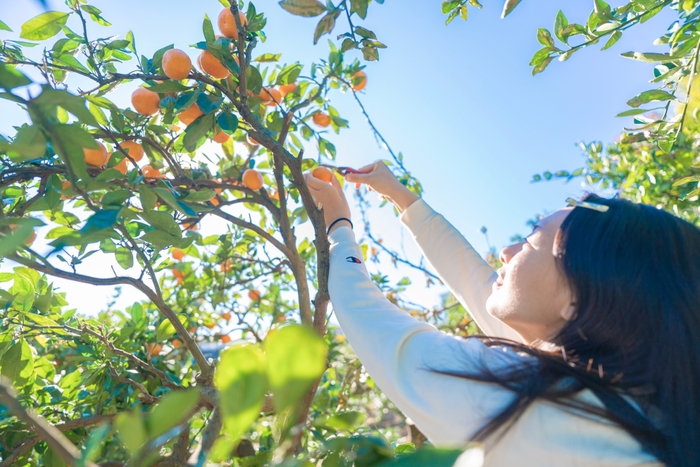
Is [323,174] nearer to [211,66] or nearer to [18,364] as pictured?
A: [211,66]

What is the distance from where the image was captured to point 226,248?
1.60 m

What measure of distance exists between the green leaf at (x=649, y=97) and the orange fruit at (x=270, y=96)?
84cm

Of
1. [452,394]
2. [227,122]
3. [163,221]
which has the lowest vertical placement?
[452,394]

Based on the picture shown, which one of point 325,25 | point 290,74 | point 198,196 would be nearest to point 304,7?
point 325,25

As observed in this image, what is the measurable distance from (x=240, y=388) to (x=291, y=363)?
1.2 inches

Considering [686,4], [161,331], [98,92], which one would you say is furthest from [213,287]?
[686,4]

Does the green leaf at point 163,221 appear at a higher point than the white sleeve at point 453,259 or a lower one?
higher

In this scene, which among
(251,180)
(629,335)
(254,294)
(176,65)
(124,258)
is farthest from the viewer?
(254,294)

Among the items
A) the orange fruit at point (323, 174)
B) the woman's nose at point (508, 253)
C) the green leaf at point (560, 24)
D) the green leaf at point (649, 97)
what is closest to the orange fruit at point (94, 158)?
the orange fruit at point (323, 174)

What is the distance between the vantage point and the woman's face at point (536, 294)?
0.85 meters

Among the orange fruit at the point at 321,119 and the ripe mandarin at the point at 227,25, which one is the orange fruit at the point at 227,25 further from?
the orange fruit at the point at 321,119

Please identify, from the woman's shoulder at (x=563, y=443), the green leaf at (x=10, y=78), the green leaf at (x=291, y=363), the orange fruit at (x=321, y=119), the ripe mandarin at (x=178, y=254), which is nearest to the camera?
the green leaf at (x=291, y=363)

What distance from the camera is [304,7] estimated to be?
966mm

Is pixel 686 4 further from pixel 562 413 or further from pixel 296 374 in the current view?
pixel 296 374
